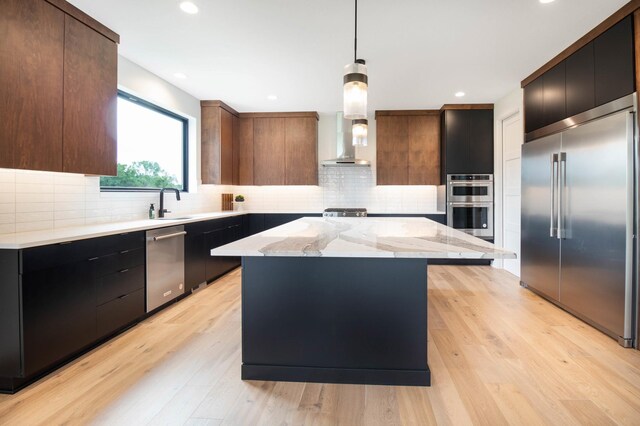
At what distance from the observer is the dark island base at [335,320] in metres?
1.98

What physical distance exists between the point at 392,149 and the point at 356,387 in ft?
14.6

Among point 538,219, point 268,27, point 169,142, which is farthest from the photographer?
point 169,142

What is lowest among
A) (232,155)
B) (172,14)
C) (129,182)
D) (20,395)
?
(20,395)

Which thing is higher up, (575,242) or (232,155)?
(232,155)

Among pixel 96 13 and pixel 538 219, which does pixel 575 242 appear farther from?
pixel 96 13

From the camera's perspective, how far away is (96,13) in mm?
2699

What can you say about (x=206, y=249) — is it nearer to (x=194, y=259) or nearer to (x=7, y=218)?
(x=194, y=259)

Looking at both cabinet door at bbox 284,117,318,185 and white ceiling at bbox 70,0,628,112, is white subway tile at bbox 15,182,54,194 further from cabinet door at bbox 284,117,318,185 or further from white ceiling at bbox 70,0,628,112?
cabinet door at bbox 284,117,318,185

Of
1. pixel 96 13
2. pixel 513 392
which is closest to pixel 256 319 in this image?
pixel 513 392

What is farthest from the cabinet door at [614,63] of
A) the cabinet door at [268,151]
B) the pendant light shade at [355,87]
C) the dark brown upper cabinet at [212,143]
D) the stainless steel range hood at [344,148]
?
the dark brown upper cabinet at [212,143]

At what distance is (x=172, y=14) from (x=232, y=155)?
3.03 m

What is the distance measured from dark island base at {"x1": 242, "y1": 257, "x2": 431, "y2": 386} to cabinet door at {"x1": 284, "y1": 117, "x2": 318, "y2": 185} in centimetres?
394

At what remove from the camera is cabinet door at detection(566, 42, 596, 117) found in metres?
3.01

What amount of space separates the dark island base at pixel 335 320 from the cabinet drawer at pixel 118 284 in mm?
1255
